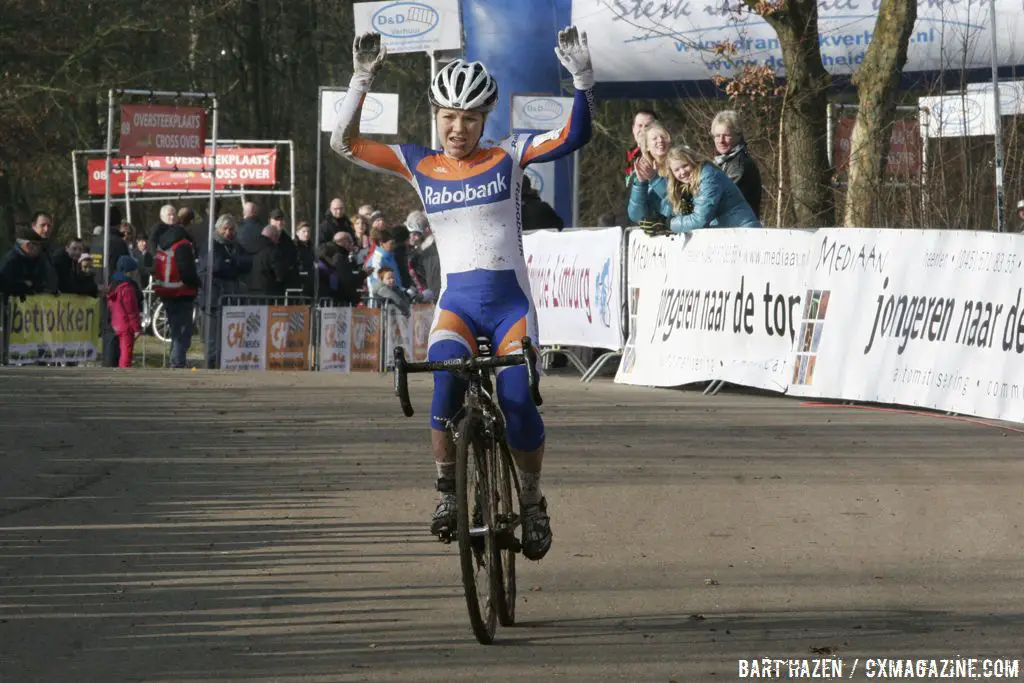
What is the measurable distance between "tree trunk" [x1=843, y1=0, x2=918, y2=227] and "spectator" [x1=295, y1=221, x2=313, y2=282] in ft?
→ 23.0

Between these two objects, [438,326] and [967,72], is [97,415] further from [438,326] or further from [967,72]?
[967,72]

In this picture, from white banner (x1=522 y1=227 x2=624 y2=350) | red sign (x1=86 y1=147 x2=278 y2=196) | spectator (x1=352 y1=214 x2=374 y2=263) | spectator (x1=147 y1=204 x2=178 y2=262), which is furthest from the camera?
red sign (x1=86 y1=147 x2=278 y2=196)

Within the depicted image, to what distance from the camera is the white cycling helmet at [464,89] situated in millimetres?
7723

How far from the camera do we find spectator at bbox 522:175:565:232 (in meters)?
20.4

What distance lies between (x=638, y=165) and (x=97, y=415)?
206 inches

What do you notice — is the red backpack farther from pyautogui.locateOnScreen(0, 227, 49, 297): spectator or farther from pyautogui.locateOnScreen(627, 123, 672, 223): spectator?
pyautogui.locateOnScreen(627, 123, 672, 223): spectator

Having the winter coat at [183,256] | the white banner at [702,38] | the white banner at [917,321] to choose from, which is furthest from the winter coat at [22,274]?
the white banner at [917,321]

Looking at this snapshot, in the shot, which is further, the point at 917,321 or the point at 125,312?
the point at 125,312

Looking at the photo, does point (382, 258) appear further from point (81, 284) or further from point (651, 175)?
point (651, 175)

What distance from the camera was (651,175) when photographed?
17.7m

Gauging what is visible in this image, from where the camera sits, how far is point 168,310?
23062mm

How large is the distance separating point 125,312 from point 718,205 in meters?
8.40

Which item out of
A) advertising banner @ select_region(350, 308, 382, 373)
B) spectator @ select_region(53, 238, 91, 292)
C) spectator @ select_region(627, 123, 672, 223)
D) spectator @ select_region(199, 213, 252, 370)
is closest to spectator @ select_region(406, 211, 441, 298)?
advertising banner @ select_region(350, 308, 382, 373)

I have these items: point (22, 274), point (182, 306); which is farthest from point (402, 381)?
point (182, 306)
